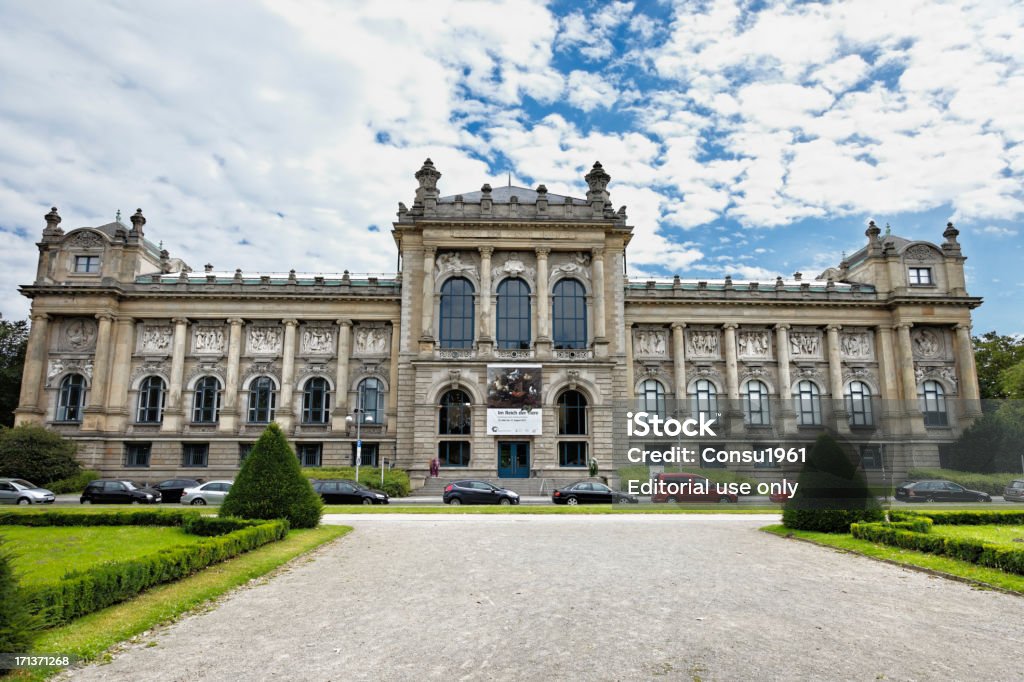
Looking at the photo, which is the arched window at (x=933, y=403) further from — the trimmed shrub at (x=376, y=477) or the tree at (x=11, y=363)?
the tree at (x=11, y=363)

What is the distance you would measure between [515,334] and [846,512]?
3448cm

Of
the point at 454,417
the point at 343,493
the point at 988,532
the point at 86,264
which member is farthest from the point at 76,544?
the point at 86,264

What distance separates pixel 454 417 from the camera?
5206cm

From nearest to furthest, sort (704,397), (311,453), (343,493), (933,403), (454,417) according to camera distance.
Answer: (343,493) < (454,417) < (311,453) < (704,397) < (933,403)

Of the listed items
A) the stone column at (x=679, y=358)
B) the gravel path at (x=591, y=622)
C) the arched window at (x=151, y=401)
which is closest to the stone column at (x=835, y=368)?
the stone column at (x=679, y=358)

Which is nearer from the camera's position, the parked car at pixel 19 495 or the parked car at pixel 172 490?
the parked car at pixel 19 495

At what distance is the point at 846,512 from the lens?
891 inches

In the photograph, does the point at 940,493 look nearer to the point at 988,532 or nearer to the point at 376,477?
the point at 988,532

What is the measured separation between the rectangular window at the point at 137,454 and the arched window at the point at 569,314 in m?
34.1

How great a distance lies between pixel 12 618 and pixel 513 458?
43546 millimetres

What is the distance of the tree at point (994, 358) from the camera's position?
64.6 m

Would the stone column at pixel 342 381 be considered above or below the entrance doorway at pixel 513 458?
above

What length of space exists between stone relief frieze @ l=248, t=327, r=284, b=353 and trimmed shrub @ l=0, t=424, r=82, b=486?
50.0ft

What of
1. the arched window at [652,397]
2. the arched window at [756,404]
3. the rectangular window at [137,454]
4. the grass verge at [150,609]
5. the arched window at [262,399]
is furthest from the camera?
the arched window at [756,404]
